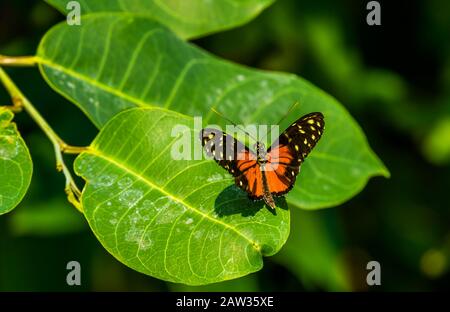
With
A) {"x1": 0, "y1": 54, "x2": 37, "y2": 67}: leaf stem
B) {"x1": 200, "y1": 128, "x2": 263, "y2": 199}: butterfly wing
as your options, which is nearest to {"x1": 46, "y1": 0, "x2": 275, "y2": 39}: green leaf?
{"x1": 0, "y1": 54, "x2": 37, "y2": 67}: leaf stem

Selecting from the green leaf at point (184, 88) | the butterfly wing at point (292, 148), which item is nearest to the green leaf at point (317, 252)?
the green leaf at point (184, 88)

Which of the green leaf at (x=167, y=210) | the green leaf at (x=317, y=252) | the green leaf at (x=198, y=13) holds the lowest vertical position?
the green leaf at (x=317, y=252)

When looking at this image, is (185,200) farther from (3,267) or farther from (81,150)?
(3,267)

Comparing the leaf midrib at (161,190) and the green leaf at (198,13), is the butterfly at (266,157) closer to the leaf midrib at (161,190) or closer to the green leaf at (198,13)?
the leaf midrib at (161,190)

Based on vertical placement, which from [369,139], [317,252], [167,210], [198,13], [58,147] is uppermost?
[198,13]

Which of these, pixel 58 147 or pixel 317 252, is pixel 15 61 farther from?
pixel 317 252

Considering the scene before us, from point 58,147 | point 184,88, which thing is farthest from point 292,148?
point 58,147
